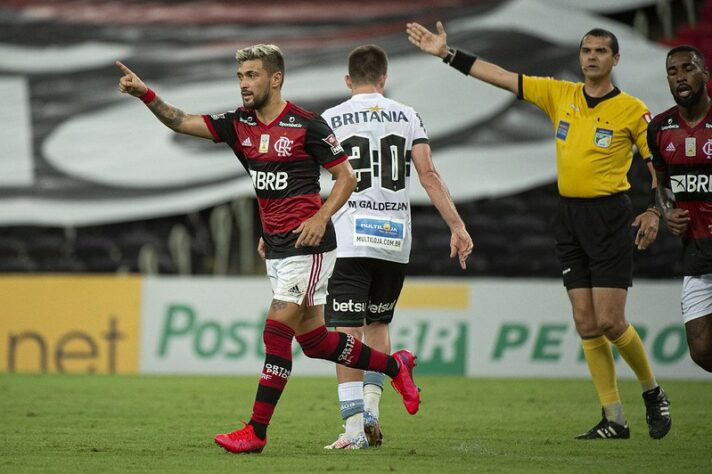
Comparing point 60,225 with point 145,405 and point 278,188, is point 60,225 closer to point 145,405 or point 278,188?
point 145,405

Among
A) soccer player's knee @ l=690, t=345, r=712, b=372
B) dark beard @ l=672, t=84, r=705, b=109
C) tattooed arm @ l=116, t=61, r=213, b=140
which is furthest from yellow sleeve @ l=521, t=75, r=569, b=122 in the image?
tattooed arm @ l=116, t=61, r=213, b=140

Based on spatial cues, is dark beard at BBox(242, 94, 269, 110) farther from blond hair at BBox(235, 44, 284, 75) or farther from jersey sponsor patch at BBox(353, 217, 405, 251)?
jersey sponsor patch at BBox(353, 217, 405, 251)

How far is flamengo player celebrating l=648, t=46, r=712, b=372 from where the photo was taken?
7.11 meters

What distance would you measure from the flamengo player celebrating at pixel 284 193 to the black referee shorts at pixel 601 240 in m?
1.78

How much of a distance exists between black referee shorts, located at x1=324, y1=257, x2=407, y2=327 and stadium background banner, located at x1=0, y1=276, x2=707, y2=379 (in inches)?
236

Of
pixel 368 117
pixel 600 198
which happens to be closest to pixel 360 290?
pixel 368 117

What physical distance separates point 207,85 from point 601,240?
8447mm

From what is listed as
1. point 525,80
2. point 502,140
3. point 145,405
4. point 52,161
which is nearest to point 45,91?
point 52,161

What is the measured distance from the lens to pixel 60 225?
14750 mm

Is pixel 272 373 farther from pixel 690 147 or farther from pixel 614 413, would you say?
pixel 690 147

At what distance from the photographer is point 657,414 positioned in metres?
7.62

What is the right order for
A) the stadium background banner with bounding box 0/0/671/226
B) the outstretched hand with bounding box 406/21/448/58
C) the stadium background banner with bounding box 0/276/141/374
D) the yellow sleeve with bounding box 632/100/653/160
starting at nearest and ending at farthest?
the outstretched hand with bounding box 406/21/448/58
the yellow sleeve with bounding box 632/100/653/160
the stadium background banner with bounding box 0/276/141/374
the stadium background banner with bounding box 0/0/671/226

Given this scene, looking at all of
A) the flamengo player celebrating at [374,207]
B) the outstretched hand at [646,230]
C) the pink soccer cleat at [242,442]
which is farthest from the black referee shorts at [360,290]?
the outstretched hand at [646,230]

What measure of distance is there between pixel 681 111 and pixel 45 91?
390 inches
